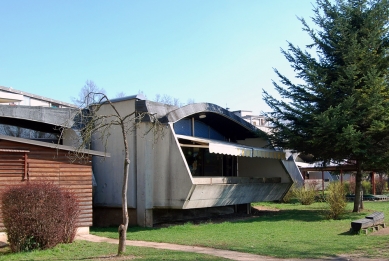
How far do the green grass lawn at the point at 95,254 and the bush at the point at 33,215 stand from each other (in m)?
0.31

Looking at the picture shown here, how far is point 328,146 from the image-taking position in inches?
803

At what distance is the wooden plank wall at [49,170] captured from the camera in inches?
539

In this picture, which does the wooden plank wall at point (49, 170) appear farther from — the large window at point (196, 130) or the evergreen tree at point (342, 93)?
the evergreen tree at point (342, 93)

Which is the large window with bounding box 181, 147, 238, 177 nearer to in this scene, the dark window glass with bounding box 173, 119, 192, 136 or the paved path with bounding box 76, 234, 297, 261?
the dark window glass with bounding box 173, 119, 192, 136

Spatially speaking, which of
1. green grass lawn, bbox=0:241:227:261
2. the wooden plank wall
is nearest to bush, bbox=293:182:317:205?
the wooden plank wall

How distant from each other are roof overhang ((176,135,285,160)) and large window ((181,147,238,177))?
7.71ft

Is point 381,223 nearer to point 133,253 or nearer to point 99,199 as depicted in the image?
point 133,253

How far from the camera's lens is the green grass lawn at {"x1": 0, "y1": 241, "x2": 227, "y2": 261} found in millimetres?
10703

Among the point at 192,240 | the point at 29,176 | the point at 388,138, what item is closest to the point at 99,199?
the point at 29,176

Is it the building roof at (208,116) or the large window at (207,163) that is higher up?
the building roof at (208,116)

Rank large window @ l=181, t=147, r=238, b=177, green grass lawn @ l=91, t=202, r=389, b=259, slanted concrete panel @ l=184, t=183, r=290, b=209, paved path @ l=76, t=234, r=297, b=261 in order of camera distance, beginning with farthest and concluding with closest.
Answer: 1. large window @ l=181, t=147, r=238, b=177
2. slanted concrete panel @ l=184, t=183, r=290, b=209
3. green grass lawn @ l=91, t=202, r=389, b=259
4. paved path @ l=76, t=234, r=297, b=261

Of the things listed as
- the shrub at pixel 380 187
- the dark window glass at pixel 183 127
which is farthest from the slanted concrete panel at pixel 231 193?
the shrub at pixel 380 187

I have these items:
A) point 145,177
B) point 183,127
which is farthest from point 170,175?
point 183,127

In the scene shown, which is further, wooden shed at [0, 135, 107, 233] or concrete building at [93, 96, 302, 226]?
concrete building at [93, 96, 302, 226]
